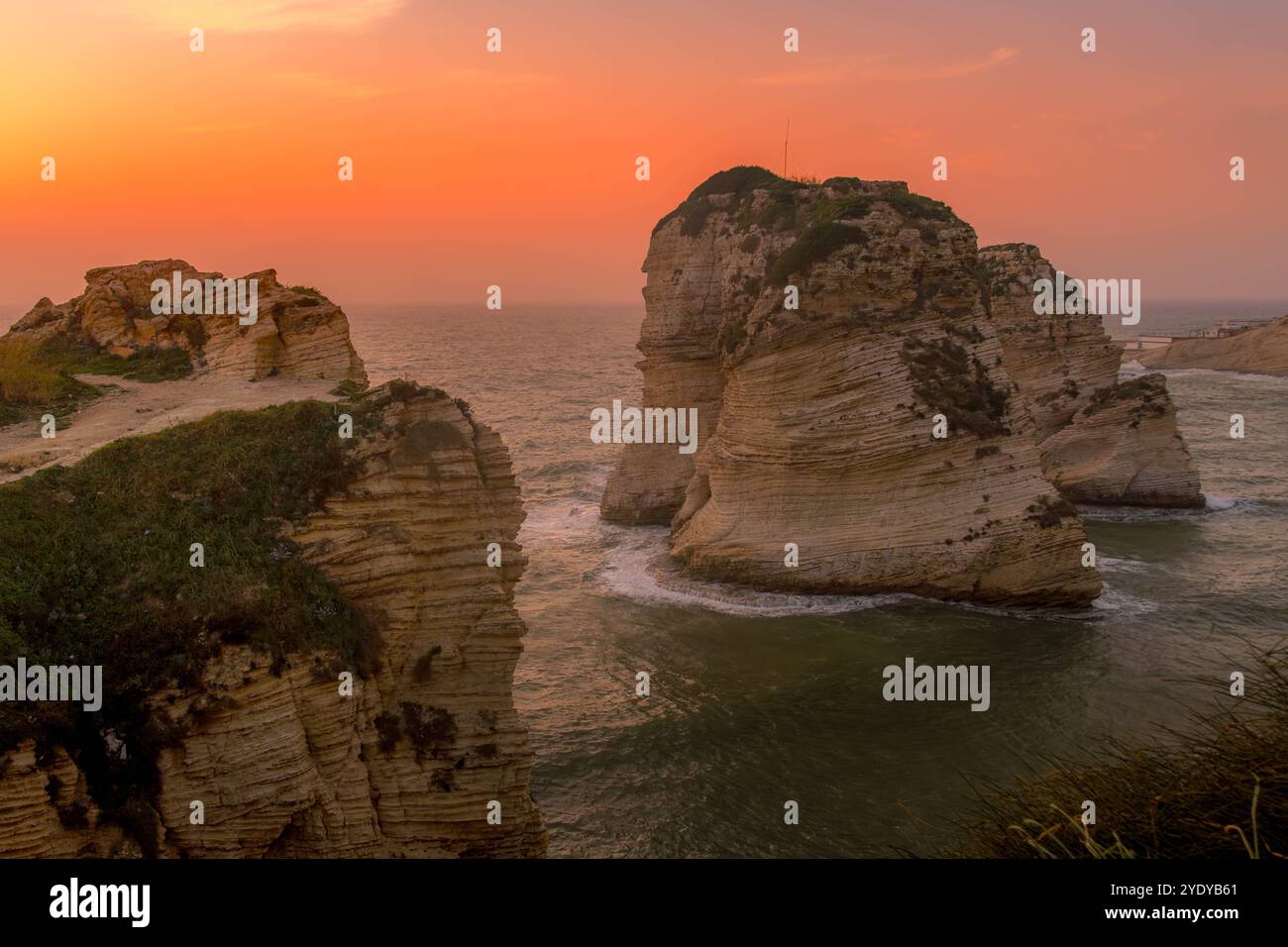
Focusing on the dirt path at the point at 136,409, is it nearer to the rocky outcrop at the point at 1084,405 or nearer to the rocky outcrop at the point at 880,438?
the rocky outcrop at the point at 880,438

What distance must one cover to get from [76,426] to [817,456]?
68.0 ft

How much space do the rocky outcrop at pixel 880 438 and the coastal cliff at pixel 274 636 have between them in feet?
56.7

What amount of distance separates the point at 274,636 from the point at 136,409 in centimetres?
828

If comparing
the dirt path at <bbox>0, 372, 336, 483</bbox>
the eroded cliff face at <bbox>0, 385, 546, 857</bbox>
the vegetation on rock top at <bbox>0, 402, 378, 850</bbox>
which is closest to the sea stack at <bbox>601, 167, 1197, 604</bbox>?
the dirt path at <bbox>0, 372, 336, 483</bbox>

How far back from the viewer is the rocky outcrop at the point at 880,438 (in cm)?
2895

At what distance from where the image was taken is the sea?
1822 cm

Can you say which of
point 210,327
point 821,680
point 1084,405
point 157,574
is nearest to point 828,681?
point 821,680

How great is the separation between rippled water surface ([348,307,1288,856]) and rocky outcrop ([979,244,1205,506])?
1.72 meters

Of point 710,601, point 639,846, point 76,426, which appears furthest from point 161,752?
point 710,601

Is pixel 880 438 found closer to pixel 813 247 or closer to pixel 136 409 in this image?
pixel 813 247

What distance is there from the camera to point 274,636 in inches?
428

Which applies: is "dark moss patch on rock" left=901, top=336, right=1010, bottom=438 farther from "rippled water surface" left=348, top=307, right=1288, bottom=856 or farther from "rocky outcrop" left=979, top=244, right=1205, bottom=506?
"rocky outcrop" left=979, top=244, right=1205, bottom=506

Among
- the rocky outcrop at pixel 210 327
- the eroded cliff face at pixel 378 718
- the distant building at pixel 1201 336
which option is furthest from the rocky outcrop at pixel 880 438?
the distant building at pixel 1201 336
